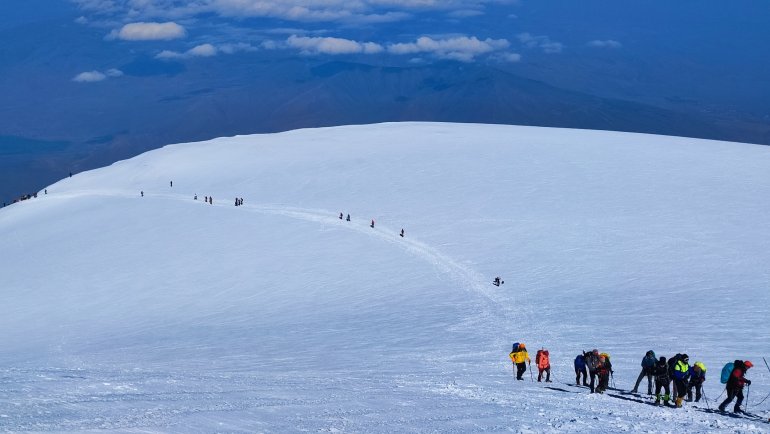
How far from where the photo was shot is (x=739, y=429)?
1491cm

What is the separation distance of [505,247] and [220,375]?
18.7m

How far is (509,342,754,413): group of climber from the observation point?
16.0 meters

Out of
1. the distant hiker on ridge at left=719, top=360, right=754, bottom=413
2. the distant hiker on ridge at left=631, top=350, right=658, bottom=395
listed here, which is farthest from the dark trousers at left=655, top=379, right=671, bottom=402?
the distant hiker on ridge at left=719, top=360, right=754, bottom=413

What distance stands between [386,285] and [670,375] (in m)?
17.1

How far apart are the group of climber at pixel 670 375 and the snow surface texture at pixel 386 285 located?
39 cm

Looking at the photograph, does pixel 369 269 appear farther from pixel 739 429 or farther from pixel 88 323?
pixel 739 429

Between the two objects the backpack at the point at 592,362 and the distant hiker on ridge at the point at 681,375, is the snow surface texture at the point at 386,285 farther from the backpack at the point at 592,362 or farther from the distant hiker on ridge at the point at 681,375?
the backpack at the point at 592,362

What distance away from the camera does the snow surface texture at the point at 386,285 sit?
16.5 metres

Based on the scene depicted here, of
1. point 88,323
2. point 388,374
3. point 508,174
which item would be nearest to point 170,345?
point 88,323

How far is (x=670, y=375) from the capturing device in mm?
16750

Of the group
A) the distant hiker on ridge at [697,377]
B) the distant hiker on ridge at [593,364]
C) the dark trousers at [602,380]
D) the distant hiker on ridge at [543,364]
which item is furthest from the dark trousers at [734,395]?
the distant hiker on ridge at [543,364]

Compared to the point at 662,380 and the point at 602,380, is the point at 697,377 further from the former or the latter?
the point at 602,380

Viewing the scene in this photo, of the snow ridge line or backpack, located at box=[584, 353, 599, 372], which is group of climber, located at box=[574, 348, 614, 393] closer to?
backpack, located at box=[584, 353, 599, 372]

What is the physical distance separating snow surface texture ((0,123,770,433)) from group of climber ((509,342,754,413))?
0.39 metres
